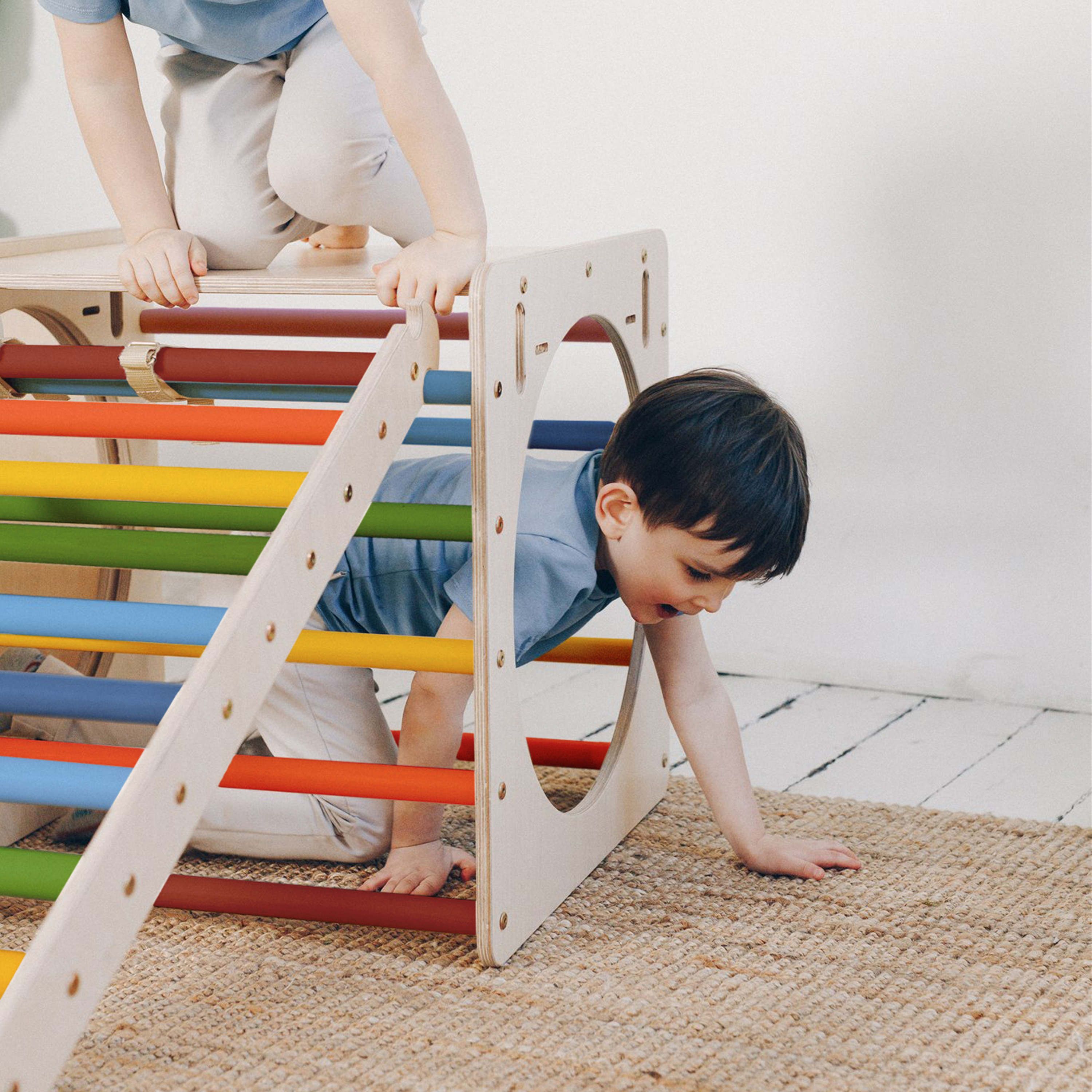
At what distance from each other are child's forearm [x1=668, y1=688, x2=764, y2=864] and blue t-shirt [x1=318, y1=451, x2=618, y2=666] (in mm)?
119

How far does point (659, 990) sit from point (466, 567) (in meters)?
0.33

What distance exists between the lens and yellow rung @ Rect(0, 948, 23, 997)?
2.34 feet

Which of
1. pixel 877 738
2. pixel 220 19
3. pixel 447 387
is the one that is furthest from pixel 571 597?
pixel 877 738

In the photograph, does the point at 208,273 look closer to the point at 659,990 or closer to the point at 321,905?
the point at 321,905

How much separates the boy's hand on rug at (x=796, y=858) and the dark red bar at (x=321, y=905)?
0.25 metres

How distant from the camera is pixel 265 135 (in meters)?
1.15

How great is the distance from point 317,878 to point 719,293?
0.92 metres

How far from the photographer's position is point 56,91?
2.14 m

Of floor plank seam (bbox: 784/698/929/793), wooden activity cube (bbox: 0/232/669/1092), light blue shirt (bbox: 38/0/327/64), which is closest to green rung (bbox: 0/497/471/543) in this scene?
wooden activity cube (bbox: 0/232/669/1092)

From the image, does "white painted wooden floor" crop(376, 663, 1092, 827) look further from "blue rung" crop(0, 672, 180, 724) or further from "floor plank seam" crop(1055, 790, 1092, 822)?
"blue rung" crop(0, 672, 180, 724)

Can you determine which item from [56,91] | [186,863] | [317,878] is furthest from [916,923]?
[56,91]

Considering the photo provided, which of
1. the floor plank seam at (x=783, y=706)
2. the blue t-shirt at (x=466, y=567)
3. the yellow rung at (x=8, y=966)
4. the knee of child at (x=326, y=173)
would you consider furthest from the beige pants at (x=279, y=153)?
the floor plank seam at (x=783, y=706)

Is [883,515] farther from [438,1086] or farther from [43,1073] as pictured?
[43,1073]

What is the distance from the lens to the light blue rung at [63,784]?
811mm
